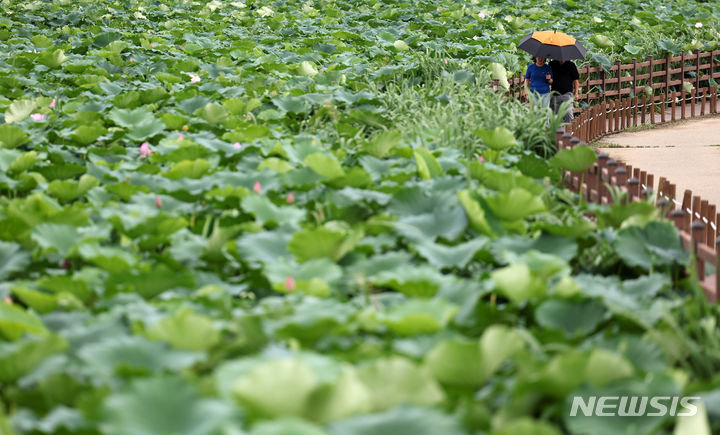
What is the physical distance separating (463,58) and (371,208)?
5.41 meters

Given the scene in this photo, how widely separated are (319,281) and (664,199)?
2.08 metres

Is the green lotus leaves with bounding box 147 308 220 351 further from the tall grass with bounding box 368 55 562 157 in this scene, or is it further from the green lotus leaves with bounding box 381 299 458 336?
the tall grass with bounding box 368 55 562 157

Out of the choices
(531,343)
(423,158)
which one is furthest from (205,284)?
(423,158)

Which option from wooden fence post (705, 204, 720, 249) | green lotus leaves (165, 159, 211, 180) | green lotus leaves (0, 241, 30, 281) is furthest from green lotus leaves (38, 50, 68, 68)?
wooden fence post (705, 204, 720, 249)

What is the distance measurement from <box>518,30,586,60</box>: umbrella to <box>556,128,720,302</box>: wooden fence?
3372 mm

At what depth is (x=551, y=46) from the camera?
8.31 m

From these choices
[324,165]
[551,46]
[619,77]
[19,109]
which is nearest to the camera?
[324,165]

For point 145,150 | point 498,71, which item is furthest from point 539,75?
point 145,150

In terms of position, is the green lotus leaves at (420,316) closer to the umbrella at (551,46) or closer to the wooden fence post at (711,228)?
the wooden fence post at (711,228)

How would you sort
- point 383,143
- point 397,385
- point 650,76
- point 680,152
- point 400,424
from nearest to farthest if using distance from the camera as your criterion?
point 400,424, point 397,385, point 383,143, point 680,152, point 650,76

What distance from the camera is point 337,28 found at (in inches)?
382

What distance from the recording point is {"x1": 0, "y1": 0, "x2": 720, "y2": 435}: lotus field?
167cm

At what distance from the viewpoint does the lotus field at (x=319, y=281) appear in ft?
5.47

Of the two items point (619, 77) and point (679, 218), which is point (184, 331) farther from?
point (619, 77)
